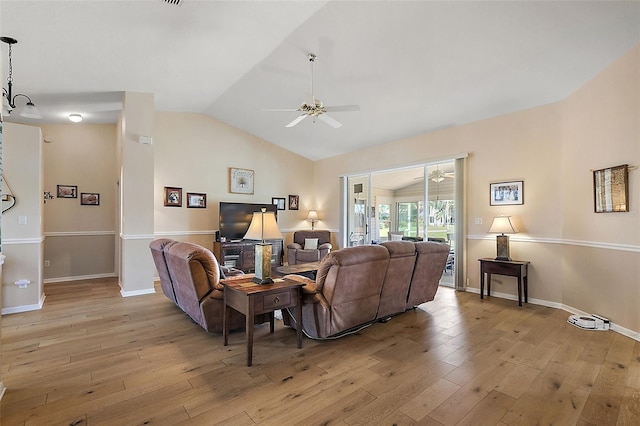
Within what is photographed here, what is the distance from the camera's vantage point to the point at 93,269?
6238 millimetres

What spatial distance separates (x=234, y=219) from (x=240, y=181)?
101 centimetres

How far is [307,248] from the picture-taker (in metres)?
7.33

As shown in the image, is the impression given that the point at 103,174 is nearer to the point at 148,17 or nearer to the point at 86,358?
the point at 148,17

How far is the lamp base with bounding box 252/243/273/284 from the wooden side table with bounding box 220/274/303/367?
0.20 feet

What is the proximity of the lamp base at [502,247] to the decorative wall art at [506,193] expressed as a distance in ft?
1.88

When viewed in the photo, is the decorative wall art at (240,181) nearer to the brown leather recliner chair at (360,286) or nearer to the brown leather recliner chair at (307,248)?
the brown leather recliner chair at (307,248)

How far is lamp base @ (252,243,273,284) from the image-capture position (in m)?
2.90

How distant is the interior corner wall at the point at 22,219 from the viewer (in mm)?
3959

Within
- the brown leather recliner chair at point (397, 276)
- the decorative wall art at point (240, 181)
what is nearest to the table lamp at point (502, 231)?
the brown leather recliner chair at point (397, 276)

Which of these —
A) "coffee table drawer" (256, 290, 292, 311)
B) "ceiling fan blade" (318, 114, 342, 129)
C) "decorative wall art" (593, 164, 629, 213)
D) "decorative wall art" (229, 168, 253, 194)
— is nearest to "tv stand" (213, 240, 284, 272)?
"decorative wall art" (229, 168, 253, 194)

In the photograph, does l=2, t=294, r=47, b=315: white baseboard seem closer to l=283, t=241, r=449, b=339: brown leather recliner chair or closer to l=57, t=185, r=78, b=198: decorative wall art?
l=57, t=185, r=78, b=198: decorative wall art

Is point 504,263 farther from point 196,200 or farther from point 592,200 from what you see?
point 196,200

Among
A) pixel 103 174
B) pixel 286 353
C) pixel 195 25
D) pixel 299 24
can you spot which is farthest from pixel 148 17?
pixel 103 174

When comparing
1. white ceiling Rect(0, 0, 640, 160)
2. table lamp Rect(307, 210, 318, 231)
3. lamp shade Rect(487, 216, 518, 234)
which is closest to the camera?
white ceiling Rect(0, 0, 640, 160)
